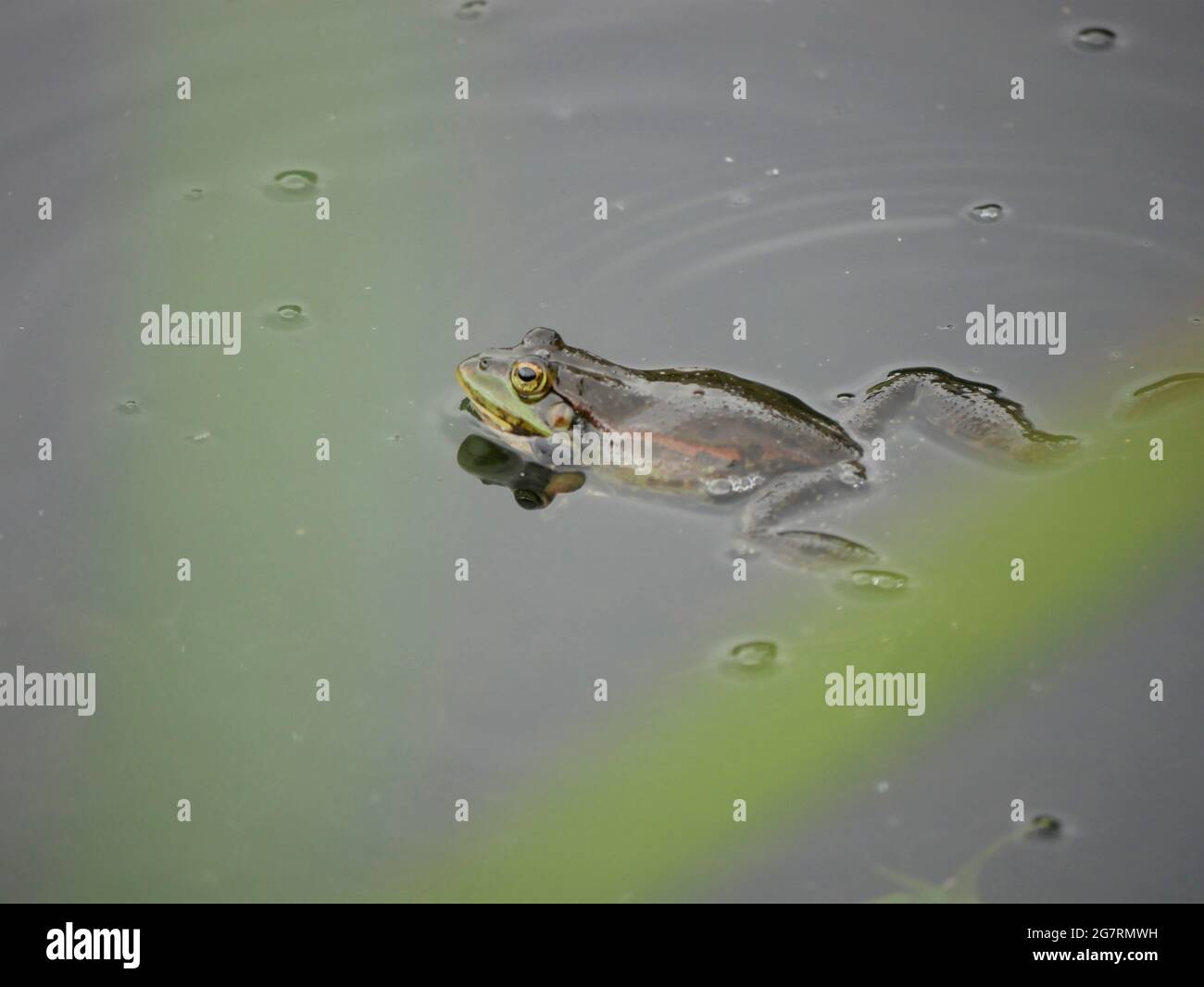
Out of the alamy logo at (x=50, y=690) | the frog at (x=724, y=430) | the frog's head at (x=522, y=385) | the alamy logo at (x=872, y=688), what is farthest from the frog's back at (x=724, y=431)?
the alamy logo at (x=50, y=690)

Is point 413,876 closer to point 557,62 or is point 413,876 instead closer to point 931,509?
point 931,509

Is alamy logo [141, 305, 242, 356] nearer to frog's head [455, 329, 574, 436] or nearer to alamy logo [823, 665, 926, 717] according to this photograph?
frog's head [455, 329, 574, 436]

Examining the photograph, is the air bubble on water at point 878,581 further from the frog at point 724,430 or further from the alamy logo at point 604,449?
the alamy logo at point 604,449

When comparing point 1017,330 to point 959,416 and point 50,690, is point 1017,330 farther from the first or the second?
point 50,690

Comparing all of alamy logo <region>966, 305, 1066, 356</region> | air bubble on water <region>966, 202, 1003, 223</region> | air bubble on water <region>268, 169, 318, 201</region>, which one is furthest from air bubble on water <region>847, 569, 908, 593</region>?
air bubble on water <region>268, 169, 318, 201</region>

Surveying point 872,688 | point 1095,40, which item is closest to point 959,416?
point 872,688

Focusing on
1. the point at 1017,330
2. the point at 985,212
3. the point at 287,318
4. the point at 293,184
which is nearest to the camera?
the point at 1017,330

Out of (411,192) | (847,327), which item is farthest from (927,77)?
(411,192)
